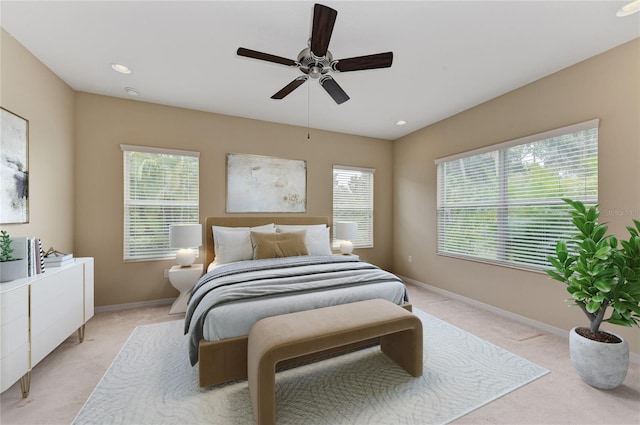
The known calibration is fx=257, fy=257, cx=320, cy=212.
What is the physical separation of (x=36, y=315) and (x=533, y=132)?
489 cm

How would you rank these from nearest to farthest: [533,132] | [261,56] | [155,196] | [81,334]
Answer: [261,56] < [81,334] < [533,132] < [155,196]

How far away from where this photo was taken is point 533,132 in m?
2.91

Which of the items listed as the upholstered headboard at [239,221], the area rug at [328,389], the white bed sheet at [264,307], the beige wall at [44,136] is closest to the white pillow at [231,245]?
the upholstered headboard at [239,221]

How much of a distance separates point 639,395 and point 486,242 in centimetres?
187

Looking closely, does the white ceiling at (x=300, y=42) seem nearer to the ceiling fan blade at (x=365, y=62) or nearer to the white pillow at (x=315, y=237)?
the ceiling fan blade at (x=365, y=62)

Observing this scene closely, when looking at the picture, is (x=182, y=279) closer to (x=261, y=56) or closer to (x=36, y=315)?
(x=36, y=315)

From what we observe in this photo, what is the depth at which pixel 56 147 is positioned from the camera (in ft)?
9.24

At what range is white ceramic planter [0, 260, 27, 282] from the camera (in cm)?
180

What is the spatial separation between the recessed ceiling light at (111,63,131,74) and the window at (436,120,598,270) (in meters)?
4.19

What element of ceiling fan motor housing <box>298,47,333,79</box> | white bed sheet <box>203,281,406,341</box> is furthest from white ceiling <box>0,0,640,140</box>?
white bed sheet <box>203,281,406,341</box>

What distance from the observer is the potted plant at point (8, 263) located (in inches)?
71.0

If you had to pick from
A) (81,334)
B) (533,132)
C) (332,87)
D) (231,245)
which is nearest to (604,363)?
(533,132)

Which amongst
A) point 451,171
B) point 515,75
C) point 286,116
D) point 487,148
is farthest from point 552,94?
point 286,116

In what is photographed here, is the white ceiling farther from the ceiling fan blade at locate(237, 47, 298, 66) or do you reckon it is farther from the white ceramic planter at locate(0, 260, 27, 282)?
the white ceramic planter at locate(0, 260, 27, 282)
